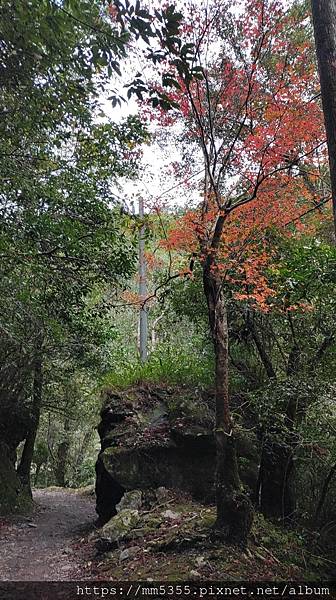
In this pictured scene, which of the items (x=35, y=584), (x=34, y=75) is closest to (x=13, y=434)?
(x=35, y=584)

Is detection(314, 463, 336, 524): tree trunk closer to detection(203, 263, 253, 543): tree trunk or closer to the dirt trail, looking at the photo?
detection(203, 263, 253, 543): tree trunk

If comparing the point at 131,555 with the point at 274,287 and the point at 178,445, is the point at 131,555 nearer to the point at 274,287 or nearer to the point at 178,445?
the point at 178,445

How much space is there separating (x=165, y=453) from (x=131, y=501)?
1046 millimetres

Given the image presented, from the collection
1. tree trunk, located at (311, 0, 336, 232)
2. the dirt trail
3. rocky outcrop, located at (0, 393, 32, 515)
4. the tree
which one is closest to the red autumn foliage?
the tree

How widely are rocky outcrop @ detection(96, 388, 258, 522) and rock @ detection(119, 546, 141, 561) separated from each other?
64.4 inches

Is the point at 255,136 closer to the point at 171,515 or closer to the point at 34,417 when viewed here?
the point at 171,515

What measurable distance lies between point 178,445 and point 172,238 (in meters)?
3.77

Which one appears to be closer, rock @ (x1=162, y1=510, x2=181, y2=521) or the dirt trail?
the dirt trail

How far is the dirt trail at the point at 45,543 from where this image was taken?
573 centimetres

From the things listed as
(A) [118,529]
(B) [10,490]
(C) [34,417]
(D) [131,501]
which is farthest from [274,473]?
(C) [34,417]

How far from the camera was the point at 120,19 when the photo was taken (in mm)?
2895

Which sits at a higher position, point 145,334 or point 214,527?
point 145,334

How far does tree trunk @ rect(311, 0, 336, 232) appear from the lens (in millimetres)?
3225

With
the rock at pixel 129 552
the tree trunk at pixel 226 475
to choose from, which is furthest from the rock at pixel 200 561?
the rock at pixel 129 552
